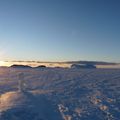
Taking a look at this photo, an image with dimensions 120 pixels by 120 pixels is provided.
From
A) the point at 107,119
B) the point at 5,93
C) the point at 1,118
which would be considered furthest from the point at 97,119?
the point at 5,93

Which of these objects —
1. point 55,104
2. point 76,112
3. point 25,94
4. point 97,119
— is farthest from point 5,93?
point 97,119

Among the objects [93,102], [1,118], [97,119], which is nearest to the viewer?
[1,118]

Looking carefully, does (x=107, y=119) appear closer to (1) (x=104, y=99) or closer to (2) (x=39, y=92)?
(1) (x=104, y=99)

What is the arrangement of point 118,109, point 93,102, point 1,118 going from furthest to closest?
point 93,102
point 118,109
point 1,118

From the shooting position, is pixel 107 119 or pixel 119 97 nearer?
pixel 107 119

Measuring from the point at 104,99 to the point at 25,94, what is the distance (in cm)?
4257

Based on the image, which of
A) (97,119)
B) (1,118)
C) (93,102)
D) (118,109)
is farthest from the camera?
(93,102)

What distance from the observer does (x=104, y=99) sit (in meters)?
188

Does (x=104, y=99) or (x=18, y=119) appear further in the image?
(x=104, y=99)

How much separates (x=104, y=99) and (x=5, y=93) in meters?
54.0

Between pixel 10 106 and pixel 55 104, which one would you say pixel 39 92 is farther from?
pixel 10 106

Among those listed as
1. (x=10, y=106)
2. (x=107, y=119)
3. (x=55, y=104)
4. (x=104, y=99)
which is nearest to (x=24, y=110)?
(x=10, y=106)

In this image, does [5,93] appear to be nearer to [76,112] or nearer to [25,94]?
[25,94]

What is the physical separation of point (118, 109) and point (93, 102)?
17192mm
